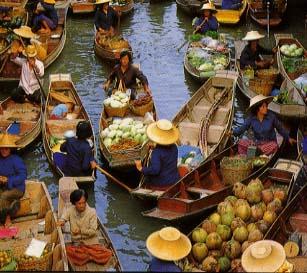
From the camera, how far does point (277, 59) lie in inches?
607

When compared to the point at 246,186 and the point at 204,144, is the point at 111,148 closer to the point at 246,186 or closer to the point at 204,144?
the point at 204,144

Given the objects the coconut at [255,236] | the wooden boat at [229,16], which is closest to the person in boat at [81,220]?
the coconut at [255,236]

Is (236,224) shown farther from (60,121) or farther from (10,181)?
(60,121)

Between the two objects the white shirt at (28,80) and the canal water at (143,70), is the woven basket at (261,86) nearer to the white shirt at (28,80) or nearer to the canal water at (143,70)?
the canal water at (143,70)

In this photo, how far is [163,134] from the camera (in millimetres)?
9969

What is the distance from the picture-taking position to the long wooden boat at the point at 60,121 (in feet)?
38.8

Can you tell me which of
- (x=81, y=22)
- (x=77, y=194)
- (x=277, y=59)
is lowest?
(x=81, y=22)

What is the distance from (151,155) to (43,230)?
6.45 feet

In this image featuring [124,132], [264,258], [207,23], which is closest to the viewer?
[264,258]

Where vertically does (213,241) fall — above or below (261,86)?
above

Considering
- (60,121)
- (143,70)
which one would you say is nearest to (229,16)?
(143,70)

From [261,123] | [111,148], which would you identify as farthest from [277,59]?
[111,148]

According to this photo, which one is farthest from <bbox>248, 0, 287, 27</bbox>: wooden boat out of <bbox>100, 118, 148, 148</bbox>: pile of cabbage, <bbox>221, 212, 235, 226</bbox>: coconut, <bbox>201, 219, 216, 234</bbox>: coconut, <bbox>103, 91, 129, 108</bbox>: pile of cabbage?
<bbox>201, 219, 216, 234</bbox>: coconut

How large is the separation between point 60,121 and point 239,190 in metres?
4.41
